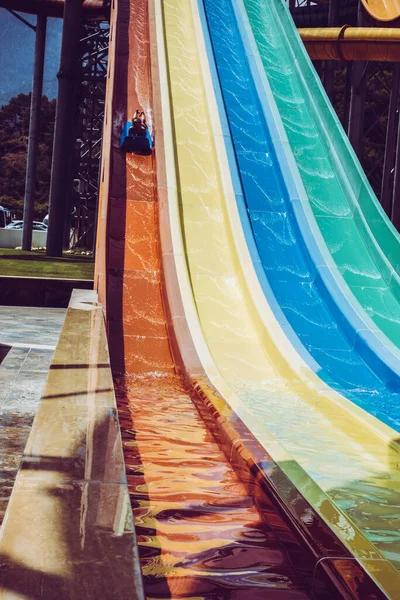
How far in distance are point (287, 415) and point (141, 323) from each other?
204 cm

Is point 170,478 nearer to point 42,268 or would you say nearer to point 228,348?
point 228,348

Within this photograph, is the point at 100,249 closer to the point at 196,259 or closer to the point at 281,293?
the point at 196,259

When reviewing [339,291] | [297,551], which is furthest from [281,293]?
[297,551]

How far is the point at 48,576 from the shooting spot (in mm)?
1247

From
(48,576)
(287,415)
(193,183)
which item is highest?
(193,183)

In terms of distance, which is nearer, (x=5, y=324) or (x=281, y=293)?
(x=281, y=293)

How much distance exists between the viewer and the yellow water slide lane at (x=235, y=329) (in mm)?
3517

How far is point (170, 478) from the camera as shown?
2984 mm

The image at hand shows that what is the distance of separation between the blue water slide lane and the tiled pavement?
1948mm

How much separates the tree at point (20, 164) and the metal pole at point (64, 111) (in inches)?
993

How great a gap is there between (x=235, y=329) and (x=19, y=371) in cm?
184

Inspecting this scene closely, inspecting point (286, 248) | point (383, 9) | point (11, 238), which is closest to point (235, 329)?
point (286, 248)

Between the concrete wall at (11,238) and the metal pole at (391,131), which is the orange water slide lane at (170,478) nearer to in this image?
the metal pole at (391,131)

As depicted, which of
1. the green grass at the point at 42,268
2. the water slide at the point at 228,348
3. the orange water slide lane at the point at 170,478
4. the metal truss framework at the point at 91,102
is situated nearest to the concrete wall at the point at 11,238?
the metal truss framework at the point at 91,102
